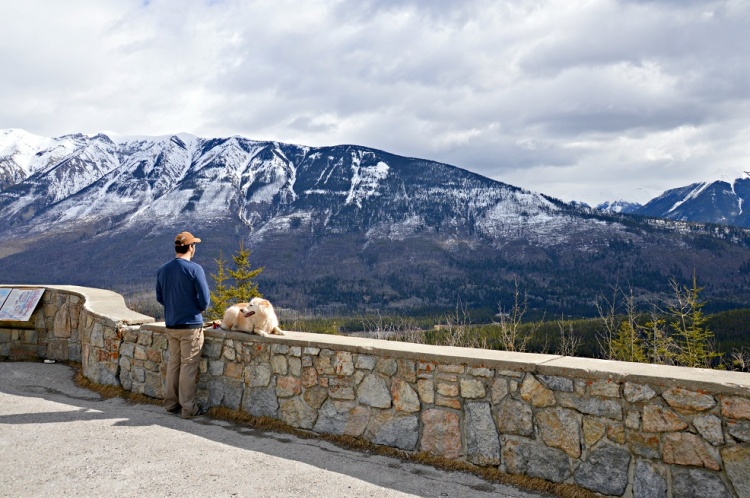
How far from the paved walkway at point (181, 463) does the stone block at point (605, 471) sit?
15.7 inches

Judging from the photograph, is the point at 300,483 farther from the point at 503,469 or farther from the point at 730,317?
the point at 730,317

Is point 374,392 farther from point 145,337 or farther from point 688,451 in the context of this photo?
point 145,337

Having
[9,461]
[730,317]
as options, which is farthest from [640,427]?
[730,317]

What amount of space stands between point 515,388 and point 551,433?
0.42 m

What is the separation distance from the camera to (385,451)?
197 inches

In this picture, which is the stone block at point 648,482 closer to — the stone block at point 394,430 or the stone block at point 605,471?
the stone block at point 605,471

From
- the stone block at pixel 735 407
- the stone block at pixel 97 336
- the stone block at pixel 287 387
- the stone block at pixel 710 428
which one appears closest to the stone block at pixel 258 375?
the stone block at pixel 287 387

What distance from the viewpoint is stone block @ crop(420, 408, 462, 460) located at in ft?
15.4

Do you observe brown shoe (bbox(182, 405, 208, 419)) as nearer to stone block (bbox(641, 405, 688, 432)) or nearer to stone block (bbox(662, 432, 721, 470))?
stone block (bbox(641, 405, 688, 432))

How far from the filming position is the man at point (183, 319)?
589 centimetres

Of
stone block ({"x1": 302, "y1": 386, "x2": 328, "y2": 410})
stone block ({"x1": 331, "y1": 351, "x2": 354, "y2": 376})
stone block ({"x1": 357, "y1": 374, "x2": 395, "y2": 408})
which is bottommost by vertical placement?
stone block ({"x1": 302, "y1": 386, "x2": 328, "y2": 410})

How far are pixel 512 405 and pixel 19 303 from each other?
873cm

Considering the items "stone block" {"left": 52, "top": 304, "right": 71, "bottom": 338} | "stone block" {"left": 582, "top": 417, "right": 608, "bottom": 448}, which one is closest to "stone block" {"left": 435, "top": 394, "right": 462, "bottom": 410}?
"stone block" {"left": 582, "top": 417, "right": 608, "bottom": 448}

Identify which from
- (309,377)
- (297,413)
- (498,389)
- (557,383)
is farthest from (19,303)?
(557,383)
